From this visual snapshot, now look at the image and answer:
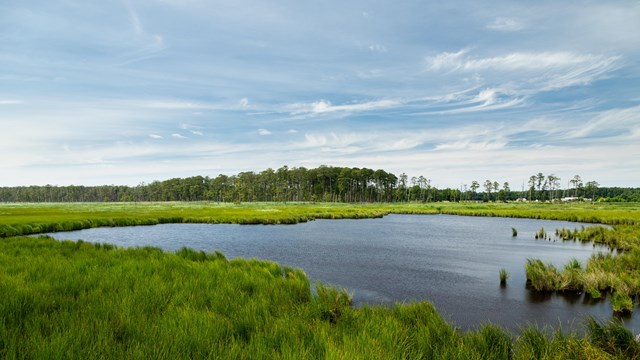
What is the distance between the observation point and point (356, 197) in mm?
190125

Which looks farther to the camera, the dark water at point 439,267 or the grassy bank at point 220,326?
the dark water at point 439,267

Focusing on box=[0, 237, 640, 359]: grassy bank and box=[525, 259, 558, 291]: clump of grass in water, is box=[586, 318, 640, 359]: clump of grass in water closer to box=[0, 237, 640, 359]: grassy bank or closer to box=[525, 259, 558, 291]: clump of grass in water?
box=[0, 237, 640, 359]: grassy bank

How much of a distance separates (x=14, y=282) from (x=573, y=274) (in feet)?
69.9

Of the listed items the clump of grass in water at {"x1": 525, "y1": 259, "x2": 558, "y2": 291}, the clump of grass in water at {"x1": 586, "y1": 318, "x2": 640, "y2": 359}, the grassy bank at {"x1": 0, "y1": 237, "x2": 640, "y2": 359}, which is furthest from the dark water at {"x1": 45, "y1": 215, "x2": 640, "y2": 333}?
the grassy bank at {"x1": 0, "y1": 237, "x2": 640, "y2": 359}

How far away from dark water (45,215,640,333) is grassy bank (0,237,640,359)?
3.78 m

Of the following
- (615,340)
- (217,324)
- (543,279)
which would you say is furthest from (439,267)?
(217,324)

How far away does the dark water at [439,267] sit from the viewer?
1291 centimetres

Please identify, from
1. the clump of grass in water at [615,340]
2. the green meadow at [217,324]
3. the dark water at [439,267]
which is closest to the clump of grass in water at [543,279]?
the dark water at [439,267]

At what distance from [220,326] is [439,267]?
1716 cm

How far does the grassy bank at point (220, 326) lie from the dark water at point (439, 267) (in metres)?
3.78

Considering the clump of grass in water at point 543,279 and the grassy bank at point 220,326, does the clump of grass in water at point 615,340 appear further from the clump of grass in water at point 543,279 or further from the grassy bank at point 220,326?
the clump of grass in water at point 543,279

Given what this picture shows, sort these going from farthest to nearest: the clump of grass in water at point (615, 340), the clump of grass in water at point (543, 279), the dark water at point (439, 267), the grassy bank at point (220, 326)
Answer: the clump of grass in water at point (543, 279) → the dark water at point (439, 267) → the clump of grass in water at point (615, 340) → the grassy bank at point (220, 326)

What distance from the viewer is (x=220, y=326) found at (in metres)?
7.24

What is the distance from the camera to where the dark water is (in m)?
12.9
